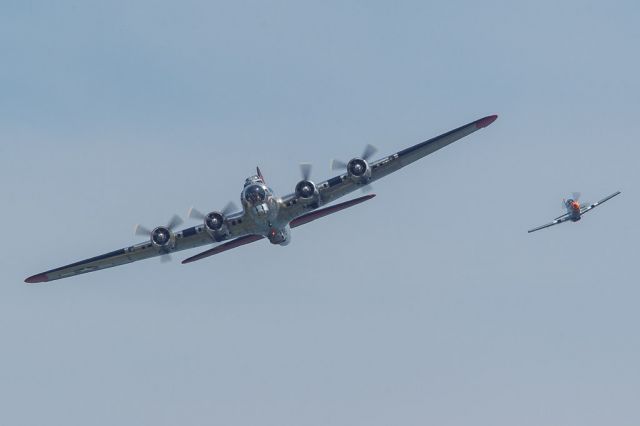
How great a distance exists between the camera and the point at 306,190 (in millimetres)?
87188

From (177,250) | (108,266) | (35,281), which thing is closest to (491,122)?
(177,250)

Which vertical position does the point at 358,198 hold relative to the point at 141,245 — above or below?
below

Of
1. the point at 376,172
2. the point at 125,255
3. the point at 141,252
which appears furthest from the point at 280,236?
the point at 125,255

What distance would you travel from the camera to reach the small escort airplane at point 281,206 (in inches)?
3383

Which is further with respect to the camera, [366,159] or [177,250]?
[177,250]

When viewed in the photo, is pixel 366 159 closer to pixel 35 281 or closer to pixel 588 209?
pixel 35 281

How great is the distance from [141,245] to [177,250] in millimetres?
3554

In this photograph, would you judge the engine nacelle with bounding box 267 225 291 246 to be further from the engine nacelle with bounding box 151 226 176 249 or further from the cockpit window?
the engine nacelle with bounding box 151 226 176 249

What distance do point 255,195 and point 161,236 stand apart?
35.6 ft

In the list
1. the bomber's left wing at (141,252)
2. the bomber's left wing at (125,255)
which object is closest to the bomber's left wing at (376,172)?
the bomber's left wing at (141,252)

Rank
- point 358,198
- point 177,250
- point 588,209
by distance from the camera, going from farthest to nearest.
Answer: point 588,209 → point 177,250 → point 358,198

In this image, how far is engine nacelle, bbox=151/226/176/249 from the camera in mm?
90750

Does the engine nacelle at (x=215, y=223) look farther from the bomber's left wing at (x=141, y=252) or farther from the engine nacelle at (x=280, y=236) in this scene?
the engine nacelle at (x=280, y=236)

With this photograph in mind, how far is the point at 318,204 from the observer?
3494 inches
